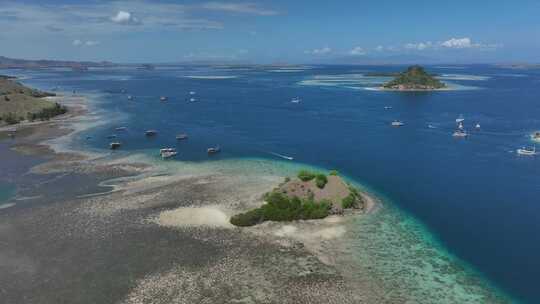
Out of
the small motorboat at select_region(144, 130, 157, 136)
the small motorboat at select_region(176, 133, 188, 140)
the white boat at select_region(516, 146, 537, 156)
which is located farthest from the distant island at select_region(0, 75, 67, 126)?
the white boat at select_region(516, 146, 537, 156)

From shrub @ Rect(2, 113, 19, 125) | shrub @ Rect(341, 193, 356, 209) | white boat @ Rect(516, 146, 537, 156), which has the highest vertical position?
shrub @ Rect(2, 113, 19, 125)

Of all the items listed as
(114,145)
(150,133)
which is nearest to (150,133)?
(150,133)

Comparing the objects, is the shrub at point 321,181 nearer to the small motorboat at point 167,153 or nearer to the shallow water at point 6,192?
the small motorboat at point 167,153

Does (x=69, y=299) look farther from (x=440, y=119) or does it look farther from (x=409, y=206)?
(x=440, y=119)

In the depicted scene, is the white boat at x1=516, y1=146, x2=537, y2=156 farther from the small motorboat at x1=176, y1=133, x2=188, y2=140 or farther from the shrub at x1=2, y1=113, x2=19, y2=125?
the shrub at x1=2, y1=113, x2=19, y2=125

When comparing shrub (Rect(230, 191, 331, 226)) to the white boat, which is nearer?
shrub (Rect(230, 191, 331, 226))

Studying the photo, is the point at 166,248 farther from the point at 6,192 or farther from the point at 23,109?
the point at 23,109
